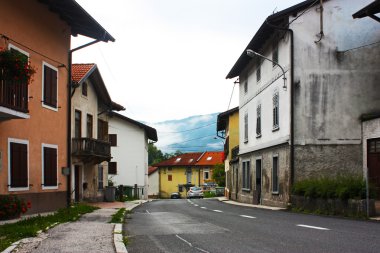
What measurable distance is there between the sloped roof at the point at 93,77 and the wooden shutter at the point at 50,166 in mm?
8242

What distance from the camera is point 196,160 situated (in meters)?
94.9

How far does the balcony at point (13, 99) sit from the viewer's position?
14.5 metres

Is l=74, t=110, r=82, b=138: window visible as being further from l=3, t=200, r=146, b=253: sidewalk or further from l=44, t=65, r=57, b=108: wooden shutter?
l=3, t=200, r=146, b=253: sidewalk

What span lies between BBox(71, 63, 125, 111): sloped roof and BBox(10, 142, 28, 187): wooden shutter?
10.5m

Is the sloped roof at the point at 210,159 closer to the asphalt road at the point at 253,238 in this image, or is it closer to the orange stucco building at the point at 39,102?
the orange stucco building at the point at 39,102

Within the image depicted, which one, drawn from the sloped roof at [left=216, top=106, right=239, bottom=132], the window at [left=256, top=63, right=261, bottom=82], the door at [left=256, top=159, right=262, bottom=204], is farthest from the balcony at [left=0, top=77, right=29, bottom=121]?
the sloped roof at [left=216, top=106, right=239, bottom=132]

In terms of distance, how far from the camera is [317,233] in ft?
35.4

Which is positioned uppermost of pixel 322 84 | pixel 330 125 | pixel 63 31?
pixel 63 31

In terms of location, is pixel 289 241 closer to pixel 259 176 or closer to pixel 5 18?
pixel 5 18

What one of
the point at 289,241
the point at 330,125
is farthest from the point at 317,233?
the point at 330,125

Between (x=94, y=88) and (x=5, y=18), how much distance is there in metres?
16.8

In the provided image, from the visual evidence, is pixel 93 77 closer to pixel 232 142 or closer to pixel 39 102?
pixel 39 102

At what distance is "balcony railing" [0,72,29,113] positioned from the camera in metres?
14.5

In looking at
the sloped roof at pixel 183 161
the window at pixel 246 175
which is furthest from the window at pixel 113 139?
the sloped roof at pixel 183 161
